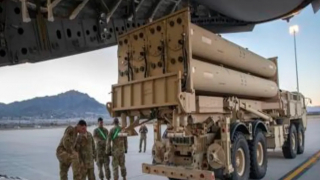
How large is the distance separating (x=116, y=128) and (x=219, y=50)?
9.43ft

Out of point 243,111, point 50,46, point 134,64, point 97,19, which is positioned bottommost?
point 243,111

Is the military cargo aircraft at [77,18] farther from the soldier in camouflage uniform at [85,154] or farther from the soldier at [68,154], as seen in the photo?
the soldier in camouflage uniform at [85,154]

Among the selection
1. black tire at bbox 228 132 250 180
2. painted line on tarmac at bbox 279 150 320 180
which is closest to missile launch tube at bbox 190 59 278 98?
black tire at bbox 228 132 250 180

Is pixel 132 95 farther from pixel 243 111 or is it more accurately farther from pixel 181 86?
Result: pixel 243 111

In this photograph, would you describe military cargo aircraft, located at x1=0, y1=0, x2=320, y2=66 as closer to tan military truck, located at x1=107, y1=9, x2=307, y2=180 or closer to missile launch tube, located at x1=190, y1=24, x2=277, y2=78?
tan military truck, located at x1=107, y1=9, x2=307, y2=180

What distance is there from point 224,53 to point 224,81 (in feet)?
2.01

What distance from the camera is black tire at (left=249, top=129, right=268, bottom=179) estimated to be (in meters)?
6.83

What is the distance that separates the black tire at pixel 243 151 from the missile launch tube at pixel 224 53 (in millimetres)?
1577

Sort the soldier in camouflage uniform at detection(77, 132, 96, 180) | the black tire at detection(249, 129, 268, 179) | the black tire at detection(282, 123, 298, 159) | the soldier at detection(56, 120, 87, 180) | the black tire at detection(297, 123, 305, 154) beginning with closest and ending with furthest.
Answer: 1. the soldier at detection(56, 120, 87, 180)
2. the soldier in camouflage uniform at detection(77, 132, 96, 180)
3. the black tire at detection(249, 129, 268, 179)
4. the black tire at detection(282, 123, 298, 159)
5. the black tire at detection(297, 123, 305, 154)

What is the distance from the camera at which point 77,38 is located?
7.52 metres

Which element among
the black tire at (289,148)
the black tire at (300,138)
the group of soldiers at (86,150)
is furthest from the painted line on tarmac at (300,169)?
the group of soldiers at (86,150)

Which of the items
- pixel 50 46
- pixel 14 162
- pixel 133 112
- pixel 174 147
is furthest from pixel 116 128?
pixel 14 162

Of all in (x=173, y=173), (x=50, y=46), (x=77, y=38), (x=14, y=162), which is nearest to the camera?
(x=173, y=173)

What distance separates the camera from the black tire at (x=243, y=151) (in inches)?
235
